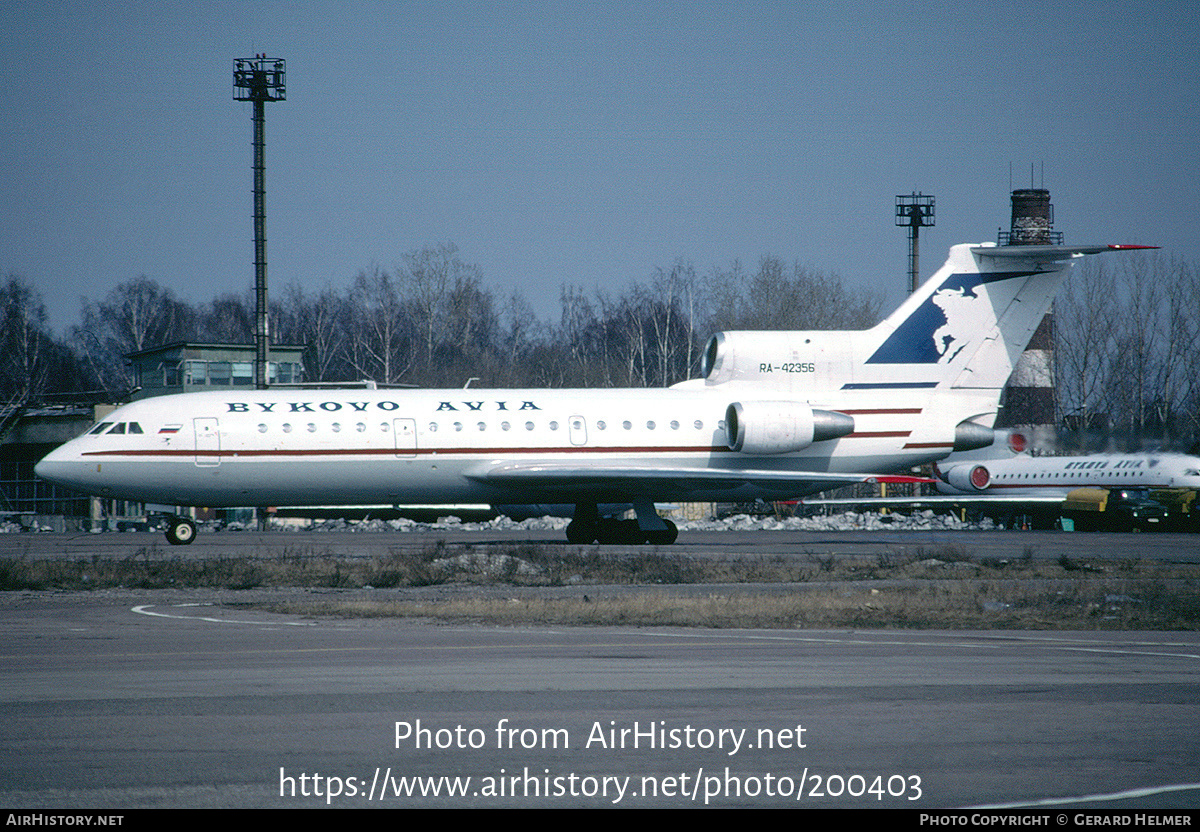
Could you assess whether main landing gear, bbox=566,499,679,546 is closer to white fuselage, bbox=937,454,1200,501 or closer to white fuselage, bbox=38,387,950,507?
white fuselage, bbox=38,387,950,507

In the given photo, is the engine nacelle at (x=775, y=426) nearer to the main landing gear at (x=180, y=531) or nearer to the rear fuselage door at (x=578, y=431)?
the rear fuselage door at (x=578, y=431)

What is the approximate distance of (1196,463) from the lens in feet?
126

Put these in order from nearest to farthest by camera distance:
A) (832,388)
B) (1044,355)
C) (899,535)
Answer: (832,388), (899,535), (1044,355)

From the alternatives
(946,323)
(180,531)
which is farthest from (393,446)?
(946,323)

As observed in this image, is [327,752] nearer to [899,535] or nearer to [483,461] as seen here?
[483,461]

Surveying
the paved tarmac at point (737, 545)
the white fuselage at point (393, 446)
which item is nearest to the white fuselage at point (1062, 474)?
the paved tarmac at point (737, 545)

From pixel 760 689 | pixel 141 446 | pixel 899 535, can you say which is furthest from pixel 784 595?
pixel 899 535

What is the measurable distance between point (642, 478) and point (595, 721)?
771 inches

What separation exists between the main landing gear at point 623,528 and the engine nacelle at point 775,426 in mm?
2487

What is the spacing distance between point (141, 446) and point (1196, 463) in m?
31.4

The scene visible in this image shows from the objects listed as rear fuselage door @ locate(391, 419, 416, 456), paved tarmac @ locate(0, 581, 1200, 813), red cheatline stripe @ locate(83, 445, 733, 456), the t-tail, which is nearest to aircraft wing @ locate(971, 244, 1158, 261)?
the t-tail

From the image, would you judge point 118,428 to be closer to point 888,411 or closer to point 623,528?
point 623,528

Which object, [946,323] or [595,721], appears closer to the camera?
[595,721]

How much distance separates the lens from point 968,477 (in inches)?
1900
